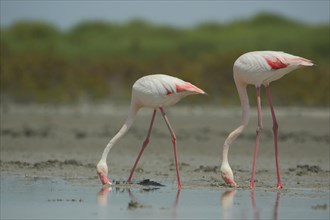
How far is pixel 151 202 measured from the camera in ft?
29.7

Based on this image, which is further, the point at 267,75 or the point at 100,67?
the point at 100,67

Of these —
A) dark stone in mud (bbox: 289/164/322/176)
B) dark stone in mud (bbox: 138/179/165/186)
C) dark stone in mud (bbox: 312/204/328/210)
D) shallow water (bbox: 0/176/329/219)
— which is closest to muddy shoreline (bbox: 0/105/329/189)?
dark stone in mud (bbox: 289/164/322/176)

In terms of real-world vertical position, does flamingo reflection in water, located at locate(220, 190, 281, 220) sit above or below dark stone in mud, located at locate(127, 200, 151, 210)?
below

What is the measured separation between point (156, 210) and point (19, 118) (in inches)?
582

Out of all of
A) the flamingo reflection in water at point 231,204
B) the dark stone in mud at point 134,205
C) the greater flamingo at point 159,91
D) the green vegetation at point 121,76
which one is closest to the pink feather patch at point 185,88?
the greater flamingo at point 159,91

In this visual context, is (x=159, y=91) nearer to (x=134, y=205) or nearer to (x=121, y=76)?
(x=134, y=205)

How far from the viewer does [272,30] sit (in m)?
63.8

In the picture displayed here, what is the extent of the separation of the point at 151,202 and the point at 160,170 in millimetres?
3346

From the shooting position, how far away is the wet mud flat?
863cm

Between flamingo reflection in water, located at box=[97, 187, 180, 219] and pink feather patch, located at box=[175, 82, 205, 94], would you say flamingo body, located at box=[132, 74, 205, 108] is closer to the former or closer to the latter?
pink feather patch, located at box=[175, 82, 205, 94]

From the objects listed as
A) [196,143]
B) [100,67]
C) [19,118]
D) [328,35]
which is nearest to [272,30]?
[328,35]

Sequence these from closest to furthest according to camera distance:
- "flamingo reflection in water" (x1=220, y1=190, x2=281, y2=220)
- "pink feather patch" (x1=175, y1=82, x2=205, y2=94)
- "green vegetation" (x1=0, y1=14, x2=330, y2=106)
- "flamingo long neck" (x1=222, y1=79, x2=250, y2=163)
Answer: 1. "flamingo reflection in water" (x1=220, y1=190, x2=281, y2=220)
2. "pink feather patch" (x1=175, y1=82, x2=205, y2=94)
3. "flamingo long neck" (x1=222, y1=79, x2=250, y2=163)
4. "green vegetation" (x1=0, y1=14, x2=330, y2=106)

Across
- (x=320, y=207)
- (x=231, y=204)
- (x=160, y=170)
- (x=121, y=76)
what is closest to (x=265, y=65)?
(x=231, y=204)

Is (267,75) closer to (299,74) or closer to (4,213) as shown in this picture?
(4,213)
